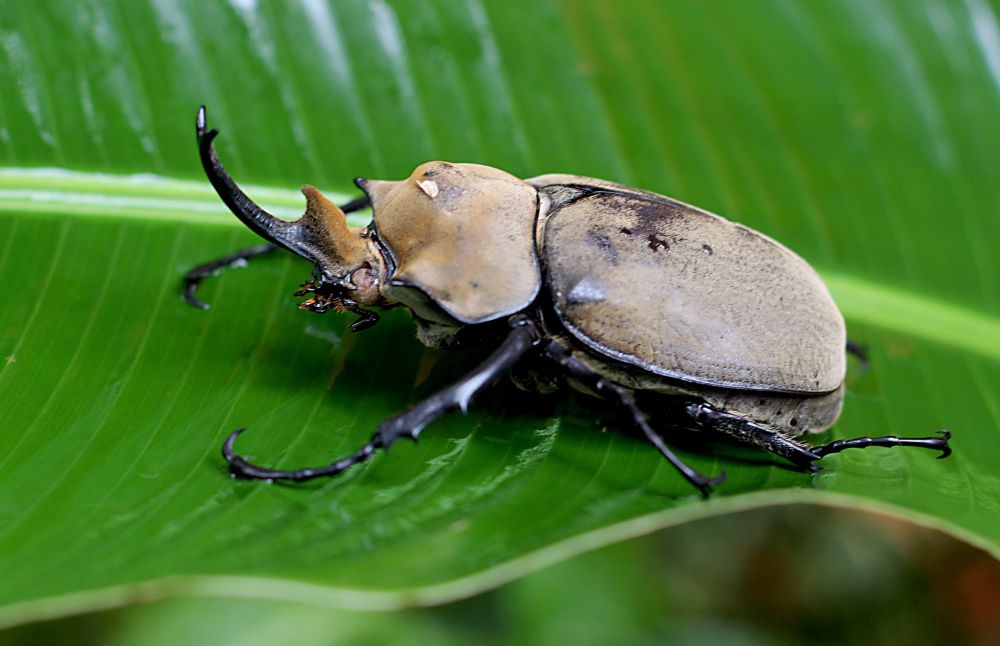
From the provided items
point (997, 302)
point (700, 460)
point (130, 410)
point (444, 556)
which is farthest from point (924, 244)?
point (130, 410)

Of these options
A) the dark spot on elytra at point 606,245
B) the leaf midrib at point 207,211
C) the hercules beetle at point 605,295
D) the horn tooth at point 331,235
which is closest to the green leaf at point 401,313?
the leaf midrib at point 207,211

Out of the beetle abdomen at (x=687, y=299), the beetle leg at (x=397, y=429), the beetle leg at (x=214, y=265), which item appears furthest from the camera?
the beetle leg at (x=214, y=265)

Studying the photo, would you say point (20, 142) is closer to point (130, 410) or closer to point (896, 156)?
point (130, 410)

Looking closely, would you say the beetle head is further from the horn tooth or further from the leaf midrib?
the leaf midrib

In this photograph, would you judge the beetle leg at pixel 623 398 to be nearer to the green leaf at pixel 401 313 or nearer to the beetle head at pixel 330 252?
the green leaf at pixel 401 313

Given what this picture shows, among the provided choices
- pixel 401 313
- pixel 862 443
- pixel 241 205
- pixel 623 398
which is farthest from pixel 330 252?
pixel 862 443

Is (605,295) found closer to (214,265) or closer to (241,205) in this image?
(241,205)

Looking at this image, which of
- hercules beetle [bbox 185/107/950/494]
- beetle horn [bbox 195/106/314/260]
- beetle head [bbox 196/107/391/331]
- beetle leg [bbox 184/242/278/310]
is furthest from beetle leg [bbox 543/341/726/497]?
beetle leg [bbox 184/242/278/310]
